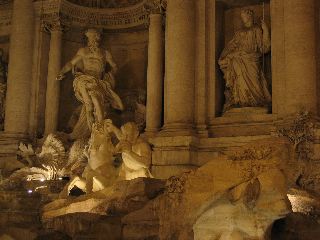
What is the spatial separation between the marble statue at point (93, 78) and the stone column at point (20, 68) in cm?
134

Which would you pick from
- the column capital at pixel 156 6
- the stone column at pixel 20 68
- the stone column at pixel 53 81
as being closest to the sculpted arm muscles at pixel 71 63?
the stone column at pixel 53 81

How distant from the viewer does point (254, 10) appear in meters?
17.4

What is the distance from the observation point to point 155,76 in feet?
57.6

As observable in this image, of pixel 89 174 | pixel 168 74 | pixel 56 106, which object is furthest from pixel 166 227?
pixel 56 106

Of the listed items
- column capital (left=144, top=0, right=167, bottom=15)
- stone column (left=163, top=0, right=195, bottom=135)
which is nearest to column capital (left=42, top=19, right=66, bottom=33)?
column capital (left=144, top=0, right=167, bottom=15)

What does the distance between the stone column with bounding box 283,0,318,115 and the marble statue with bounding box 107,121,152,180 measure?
4.05 metres


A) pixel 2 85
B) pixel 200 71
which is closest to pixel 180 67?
pixel 200 71

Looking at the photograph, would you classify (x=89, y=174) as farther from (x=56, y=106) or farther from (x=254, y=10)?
(x=254, y=10)

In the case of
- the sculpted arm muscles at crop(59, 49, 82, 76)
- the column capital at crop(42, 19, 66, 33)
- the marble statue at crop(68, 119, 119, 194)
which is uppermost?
the column capital at crop(42, 19, 66, 33)

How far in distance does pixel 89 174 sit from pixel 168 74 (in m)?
4.33

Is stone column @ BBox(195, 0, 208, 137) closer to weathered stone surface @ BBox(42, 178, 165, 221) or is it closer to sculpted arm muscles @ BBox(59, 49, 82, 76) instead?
sculpted arm muscles @ BBox(59, 49, 82, 76)

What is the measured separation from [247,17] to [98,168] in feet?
21.6

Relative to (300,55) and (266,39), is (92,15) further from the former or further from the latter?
(300,55)

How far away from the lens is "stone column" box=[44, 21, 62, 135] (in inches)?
758
